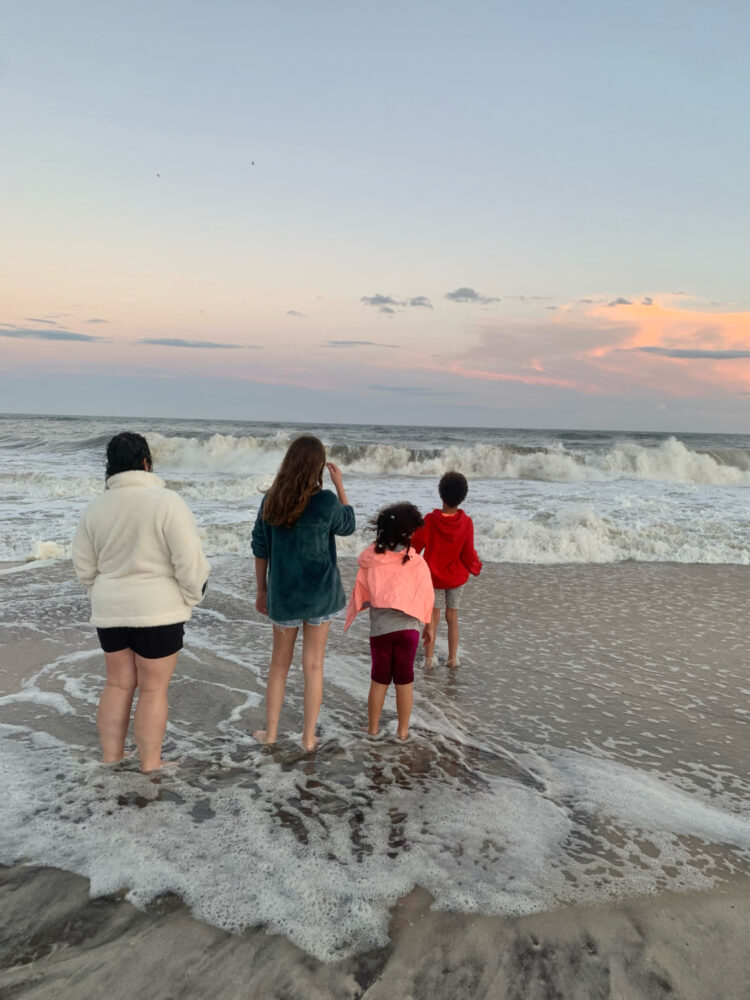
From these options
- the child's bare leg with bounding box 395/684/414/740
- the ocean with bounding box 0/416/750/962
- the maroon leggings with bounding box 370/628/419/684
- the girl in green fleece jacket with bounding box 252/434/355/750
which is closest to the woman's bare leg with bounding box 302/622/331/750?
the girl in green fleece jacket with bounding box 252/434/355/750

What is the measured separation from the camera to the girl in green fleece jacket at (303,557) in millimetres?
3752

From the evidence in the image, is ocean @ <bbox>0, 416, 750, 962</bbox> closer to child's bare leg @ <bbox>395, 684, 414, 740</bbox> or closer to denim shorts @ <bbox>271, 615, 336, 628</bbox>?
child's bare leg @ <bbox>395, 684, 414, 740</bbox>

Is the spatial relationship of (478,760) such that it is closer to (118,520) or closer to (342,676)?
(342,676)

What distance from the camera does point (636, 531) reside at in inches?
488

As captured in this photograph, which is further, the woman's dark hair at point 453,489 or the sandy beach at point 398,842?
the woman's dark hair at point 453,489

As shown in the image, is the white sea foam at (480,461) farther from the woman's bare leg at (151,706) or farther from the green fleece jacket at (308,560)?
the woman's bare leg at (151,706)

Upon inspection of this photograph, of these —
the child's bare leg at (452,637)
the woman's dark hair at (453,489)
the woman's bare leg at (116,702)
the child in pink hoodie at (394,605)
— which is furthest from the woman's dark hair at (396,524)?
the child's bare leg at (452,637)

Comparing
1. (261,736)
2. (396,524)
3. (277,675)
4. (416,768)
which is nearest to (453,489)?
(396,524)

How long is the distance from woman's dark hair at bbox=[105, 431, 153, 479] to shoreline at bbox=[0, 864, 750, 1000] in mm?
1809

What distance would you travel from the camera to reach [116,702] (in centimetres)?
362

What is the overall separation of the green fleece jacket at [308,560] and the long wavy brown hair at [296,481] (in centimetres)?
7

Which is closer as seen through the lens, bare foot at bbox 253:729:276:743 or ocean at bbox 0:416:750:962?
ocean at bbox 0:416:750:962

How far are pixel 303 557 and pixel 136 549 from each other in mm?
935

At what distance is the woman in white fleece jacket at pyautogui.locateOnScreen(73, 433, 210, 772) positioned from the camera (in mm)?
3295
